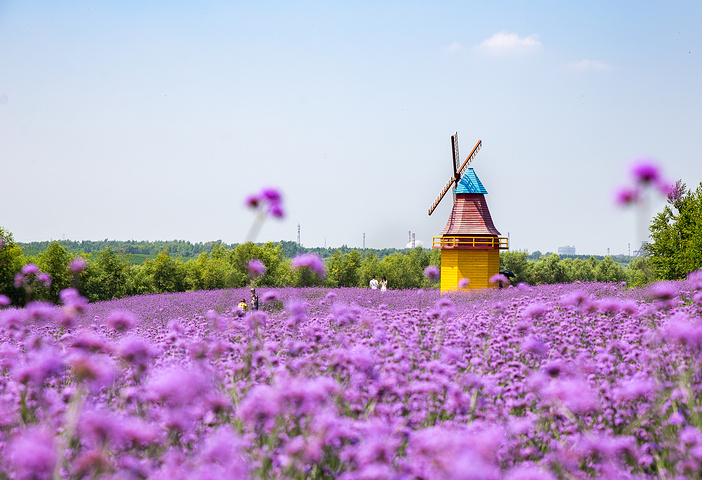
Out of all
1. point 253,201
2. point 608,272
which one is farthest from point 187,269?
point 608,272

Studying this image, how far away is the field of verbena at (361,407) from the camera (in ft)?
9.95

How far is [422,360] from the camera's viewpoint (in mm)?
5992

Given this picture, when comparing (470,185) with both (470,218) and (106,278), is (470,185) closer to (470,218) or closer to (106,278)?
(470,218)

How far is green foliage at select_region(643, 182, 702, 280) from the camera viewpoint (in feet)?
86.3

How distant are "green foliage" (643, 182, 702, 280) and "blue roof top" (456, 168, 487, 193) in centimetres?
818

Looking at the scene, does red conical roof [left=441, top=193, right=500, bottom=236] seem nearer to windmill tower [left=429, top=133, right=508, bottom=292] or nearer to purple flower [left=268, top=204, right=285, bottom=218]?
windmill tower [left=429, top=133, right=508, bottom=292]

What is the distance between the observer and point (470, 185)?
1025 inches

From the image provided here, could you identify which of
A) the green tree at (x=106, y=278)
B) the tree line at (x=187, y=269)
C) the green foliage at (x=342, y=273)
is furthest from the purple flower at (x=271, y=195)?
the green foliage at (x=342, y=273)

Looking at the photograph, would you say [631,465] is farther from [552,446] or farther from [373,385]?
[373,385]

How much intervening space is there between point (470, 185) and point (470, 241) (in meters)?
2.89

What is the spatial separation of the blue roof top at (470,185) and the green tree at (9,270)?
72.9 ft

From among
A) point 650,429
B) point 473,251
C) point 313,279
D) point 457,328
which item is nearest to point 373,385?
point 650,429

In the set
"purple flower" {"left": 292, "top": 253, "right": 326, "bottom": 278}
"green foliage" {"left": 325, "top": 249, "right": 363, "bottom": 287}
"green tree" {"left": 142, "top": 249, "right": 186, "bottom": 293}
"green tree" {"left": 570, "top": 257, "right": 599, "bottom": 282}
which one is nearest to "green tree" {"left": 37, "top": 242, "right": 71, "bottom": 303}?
"green tree" {"left": 142, "top": 249, "right": 186, "bottom": 293}

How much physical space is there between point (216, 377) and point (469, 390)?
7.48 feet
